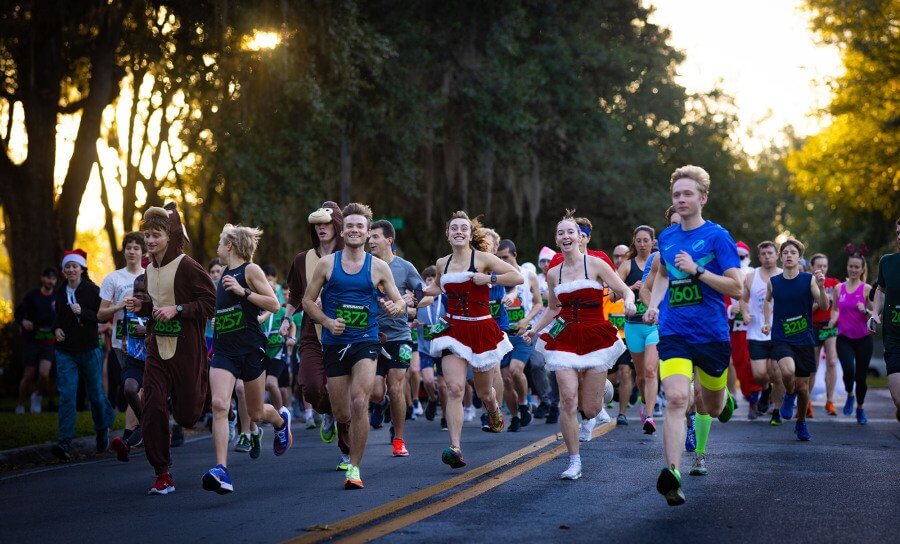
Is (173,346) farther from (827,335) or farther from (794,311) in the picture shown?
(827,335)

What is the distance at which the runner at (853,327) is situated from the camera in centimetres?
1696

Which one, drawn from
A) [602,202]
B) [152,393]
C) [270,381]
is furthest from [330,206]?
[602,202]

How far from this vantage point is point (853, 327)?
671 inches

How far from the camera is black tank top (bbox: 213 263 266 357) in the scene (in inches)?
401

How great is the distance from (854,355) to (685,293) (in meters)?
9.17

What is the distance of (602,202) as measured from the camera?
40.1 metres

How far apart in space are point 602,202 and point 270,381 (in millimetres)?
25969

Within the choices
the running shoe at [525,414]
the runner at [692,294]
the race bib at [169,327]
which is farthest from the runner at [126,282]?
the runner at [692,294]

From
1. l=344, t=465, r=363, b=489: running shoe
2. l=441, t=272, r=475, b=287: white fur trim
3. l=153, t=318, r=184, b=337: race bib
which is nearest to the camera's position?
l=344, t=465, r=363, b=489: running shoe

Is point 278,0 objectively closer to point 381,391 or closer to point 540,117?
point 381,391

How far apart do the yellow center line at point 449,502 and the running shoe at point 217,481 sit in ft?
4.99

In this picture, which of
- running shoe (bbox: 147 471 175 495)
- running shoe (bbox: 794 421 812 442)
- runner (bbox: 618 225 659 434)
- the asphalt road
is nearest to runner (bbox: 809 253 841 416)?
runner (bbox: 618 225 659 434)

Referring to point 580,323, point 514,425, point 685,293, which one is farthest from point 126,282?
point 685,293

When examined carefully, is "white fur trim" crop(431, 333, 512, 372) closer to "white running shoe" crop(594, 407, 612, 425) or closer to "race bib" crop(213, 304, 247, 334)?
"race bib" crop(213, 304, 247, 334)
